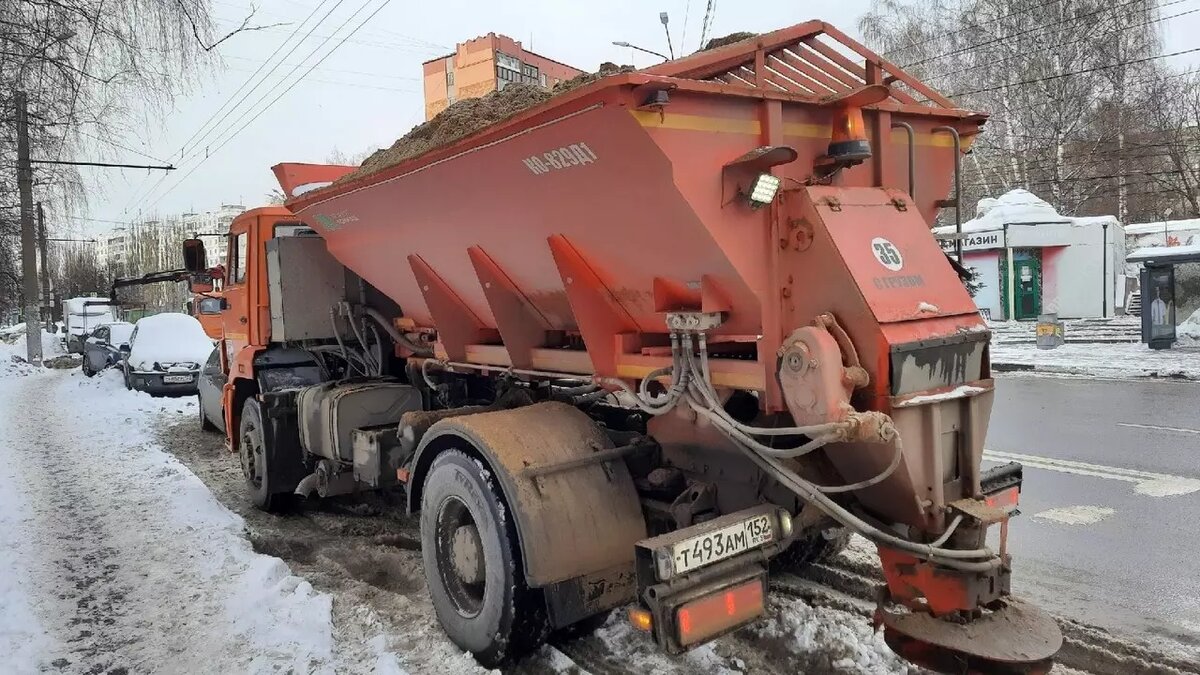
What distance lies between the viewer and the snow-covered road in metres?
4.09

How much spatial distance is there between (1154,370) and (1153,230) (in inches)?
696

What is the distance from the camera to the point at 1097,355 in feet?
56.4

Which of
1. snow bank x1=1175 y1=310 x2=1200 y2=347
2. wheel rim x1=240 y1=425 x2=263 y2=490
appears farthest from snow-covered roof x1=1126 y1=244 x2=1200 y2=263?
wheel rim x1=240 y1=425 x2=263 y2=490

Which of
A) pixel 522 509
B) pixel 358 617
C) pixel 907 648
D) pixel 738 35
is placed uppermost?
pixel 738 35

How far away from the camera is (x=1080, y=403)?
11438mm

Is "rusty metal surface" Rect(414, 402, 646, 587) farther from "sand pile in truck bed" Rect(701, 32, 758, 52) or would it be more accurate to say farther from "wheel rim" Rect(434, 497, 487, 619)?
"sand pile in truck bed" Rect(701, 32, 758, 52)

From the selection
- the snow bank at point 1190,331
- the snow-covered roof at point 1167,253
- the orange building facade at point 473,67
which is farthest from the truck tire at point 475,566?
the orange building facade at point 473,67

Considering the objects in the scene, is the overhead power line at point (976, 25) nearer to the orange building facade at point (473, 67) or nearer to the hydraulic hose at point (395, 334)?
the orange building facade at point (473, 67)

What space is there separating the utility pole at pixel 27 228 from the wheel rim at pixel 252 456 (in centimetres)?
314

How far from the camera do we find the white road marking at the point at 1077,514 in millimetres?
5863

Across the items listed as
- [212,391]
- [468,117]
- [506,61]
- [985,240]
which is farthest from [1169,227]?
[468,117]

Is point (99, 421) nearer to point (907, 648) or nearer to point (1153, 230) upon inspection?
point (907, 648)

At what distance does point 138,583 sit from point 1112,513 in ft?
22.1

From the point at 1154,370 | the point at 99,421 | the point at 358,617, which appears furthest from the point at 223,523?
the point at 1154,370
